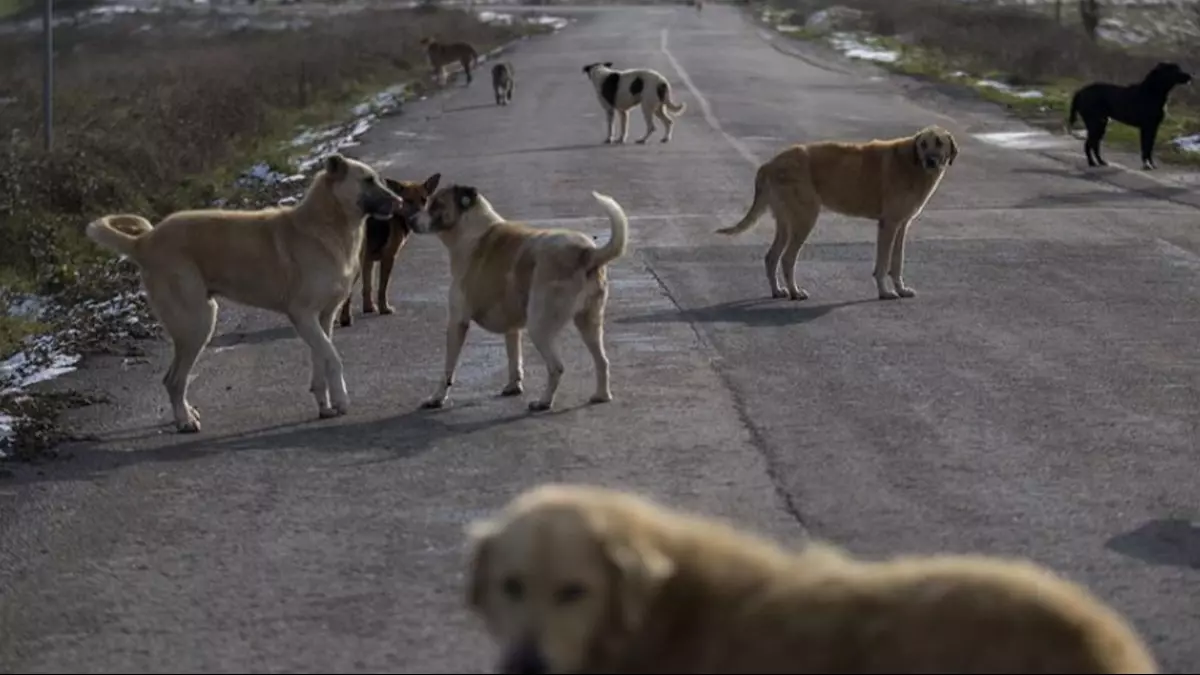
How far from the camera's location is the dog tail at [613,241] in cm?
1002

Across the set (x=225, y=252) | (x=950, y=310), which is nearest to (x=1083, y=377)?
(x=950, y=310)

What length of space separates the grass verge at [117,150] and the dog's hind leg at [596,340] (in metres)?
2.84

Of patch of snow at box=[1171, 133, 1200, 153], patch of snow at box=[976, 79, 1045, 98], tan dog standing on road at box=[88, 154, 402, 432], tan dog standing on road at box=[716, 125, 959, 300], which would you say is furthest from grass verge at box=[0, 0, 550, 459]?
patch of snow at box=[976, 79, 1045, 98]

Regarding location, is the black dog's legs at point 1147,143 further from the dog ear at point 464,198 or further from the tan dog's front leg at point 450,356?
the tan dog's front leg at point 450,356

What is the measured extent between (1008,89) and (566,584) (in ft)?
119

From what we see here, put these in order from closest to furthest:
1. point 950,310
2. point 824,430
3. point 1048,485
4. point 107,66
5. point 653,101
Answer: point 1048,485
point 824,430
point 950,310
point 653,101
point 107,66

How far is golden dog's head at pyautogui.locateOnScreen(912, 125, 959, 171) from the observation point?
14773 millimetres

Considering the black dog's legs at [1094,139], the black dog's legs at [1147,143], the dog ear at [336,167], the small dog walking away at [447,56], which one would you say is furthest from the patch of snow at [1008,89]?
the dog ear at [336,167]

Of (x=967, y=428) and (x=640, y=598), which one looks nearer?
(x=640, y=598)

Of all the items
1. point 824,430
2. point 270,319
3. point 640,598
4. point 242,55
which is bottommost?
point 242,55

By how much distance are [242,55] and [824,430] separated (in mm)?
44684

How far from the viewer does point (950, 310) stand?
13.8 meters

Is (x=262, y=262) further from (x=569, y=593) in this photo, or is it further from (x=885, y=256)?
(x=569, y=593)

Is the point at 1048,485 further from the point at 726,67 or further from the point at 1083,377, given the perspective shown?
the point at 726,67
